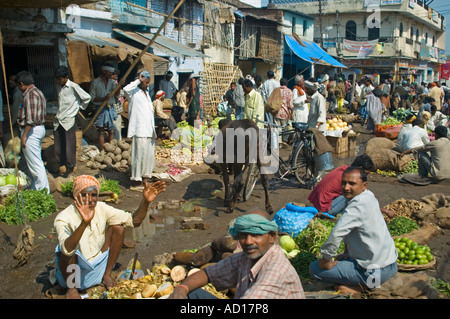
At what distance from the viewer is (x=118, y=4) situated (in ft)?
48.4

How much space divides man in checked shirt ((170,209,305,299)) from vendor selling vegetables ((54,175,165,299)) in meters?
1.19

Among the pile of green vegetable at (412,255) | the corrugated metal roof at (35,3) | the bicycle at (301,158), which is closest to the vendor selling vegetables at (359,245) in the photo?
the pile of green vegetable at (412,255)

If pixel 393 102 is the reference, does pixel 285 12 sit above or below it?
above

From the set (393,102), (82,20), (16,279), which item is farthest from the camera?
(393,102)

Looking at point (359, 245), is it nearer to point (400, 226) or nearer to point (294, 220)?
point (294, 220)

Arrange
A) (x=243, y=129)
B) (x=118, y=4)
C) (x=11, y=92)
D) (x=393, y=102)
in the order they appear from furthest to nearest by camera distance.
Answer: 1. (x=393, y=102)
2. (x=118, y=4)
3. (x=11, y=92)
4. (x=243, y=129)

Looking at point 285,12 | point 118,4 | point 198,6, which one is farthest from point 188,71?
point 285,12

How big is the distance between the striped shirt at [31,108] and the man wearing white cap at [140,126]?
154 cm

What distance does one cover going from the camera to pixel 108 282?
4.58m

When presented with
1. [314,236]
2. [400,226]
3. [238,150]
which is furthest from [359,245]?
[238,150]

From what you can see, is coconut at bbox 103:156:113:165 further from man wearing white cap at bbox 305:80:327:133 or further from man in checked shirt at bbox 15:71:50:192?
man wearing white cap at bbox 305:80:327:133

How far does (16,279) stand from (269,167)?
4.86 metres

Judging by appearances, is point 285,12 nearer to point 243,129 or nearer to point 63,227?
point 243,129

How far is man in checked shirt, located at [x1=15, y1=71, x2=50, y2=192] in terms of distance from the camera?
24.2ft
